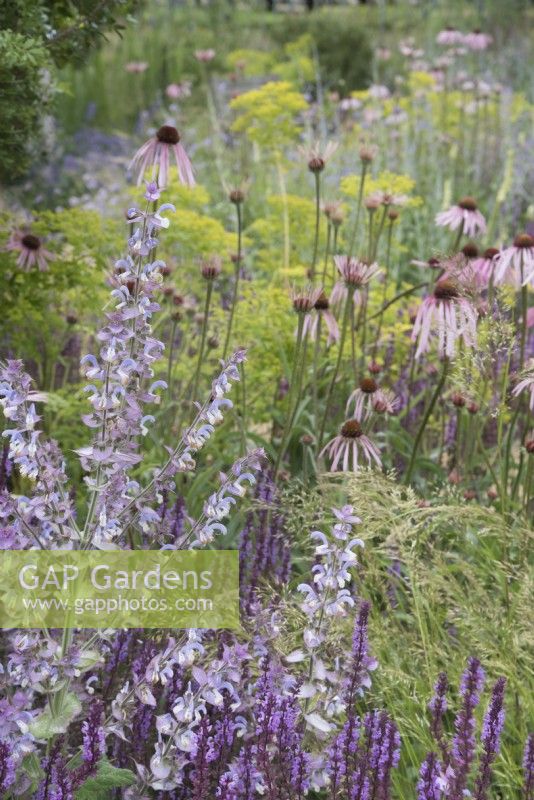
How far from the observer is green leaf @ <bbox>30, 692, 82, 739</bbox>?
2230mm

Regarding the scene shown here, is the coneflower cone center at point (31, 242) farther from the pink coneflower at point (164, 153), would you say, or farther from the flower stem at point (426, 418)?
the flower stem at point (426, 418)

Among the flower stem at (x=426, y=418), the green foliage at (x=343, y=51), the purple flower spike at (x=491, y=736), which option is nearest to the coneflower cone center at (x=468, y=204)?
the flower stem at (x=426, y=418)

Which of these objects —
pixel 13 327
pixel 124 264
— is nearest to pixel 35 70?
pixel 13 327

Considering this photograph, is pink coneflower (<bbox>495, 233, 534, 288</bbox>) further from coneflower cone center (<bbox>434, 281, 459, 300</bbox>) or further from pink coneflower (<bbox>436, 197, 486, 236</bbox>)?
pink coneflower (<bbox>436, 197, 486, 236</bbox>)

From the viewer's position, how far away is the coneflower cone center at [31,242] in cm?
398

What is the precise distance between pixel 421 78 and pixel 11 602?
668 cm

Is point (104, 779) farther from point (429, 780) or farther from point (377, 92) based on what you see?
point (377, 92)

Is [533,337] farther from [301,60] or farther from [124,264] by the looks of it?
[301,60]

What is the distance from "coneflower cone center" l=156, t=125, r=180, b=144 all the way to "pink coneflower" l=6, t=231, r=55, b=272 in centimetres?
69

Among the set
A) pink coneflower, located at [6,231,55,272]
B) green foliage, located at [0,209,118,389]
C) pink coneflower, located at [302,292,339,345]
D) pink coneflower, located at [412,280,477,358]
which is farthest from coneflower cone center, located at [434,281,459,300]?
pink coneflower, located at [6,231,55,272]

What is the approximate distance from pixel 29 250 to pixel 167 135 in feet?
2.53

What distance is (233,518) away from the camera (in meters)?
3.56

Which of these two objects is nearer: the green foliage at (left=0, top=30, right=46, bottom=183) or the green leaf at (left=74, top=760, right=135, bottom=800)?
the green leaf at (left=74, top=760, right=135, bottom=800)

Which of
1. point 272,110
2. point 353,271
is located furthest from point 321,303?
point 272,110
